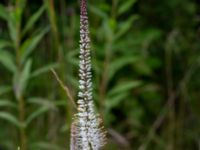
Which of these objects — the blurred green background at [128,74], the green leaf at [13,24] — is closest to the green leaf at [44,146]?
the blurred green background at [128,74]

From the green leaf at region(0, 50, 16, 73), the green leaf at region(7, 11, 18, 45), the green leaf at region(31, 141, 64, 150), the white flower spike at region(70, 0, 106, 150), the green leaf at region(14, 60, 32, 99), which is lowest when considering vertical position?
the white flower spike at region(70, 0, 106, 150)

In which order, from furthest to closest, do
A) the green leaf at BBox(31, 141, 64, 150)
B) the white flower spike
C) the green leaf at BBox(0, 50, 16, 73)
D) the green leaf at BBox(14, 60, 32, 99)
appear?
the green leaf at BBox(31, 141, 64, 150) → the green leaf at BBox(0, 50, 16, 73) → the green leaf at BBox(14, 60, 32, 99) → the white flower spike

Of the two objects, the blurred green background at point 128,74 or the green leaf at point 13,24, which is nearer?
the green leaf at point 13,24

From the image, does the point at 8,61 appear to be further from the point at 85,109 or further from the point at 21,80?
the point at 85,109

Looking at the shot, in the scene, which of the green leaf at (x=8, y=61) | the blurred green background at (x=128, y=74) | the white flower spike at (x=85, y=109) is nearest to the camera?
the white flower spike at (x=85, y=109)

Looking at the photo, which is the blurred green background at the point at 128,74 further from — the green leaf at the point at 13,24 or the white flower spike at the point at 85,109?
the white flower spike at the point at 85,109

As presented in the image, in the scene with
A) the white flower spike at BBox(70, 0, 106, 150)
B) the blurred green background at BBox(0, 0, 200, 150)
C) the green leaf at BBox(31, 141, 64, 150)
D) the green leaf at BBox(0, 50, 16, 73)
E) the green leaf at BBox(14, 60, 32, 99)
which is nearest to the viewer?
the white flower spike at BBox(70, 0, 106, 150)

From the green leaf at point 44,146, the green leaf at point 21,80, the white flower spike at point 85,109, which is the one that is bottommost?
the white flower spike at point 85,109

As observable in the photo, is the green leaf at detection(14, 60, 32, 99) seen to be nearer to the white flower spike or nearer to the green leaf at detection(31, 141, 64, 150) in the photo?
the green leaf at detection(31, 141, 64, 150)

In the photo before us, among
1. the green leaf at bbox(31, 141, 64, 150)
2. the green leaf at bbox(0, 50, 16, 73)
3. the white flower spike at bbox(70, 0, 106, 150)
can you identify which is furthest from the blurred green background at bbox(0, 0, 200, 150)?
the white flower spike at bbox(70, 0, 106, 150)
